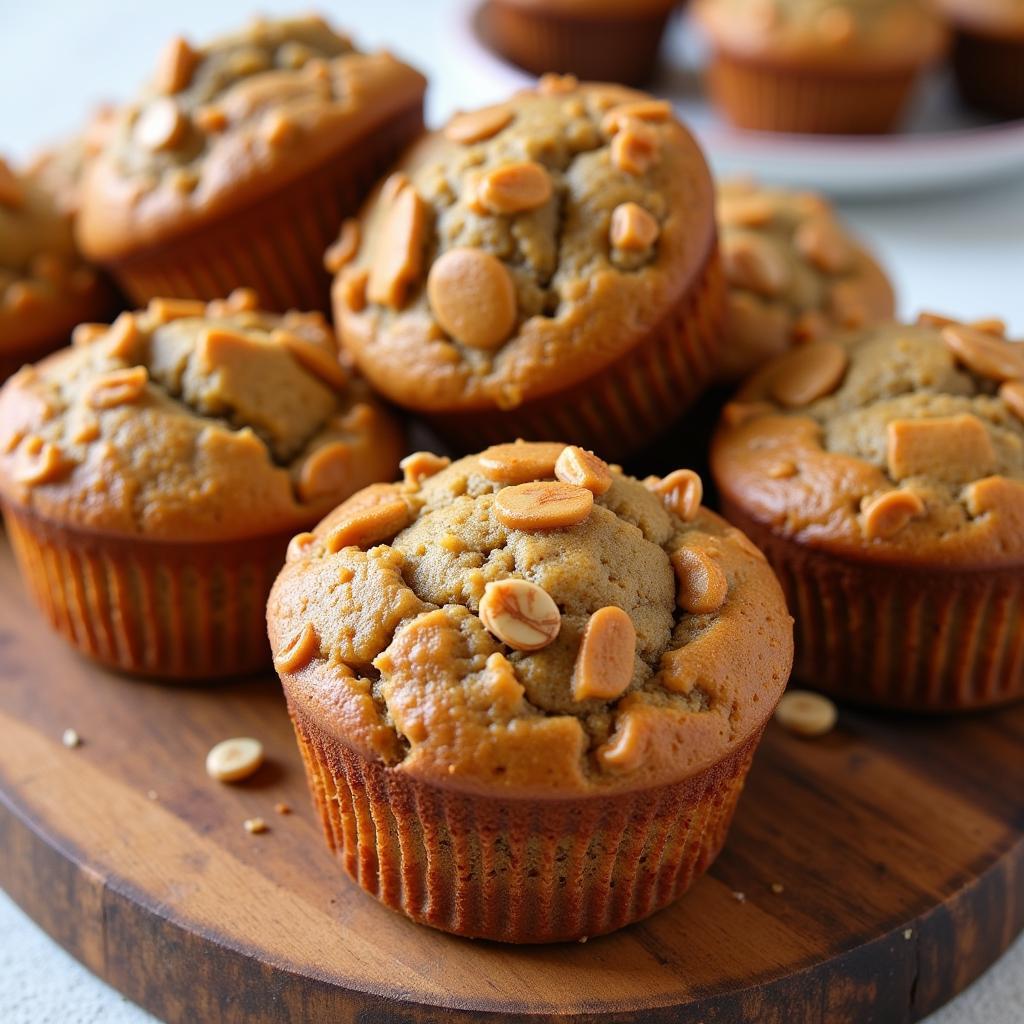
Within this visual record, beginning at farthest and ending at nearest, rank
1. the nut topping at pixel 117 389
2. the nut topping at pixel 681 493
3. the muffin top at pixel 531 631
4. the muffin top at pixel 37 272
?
the muffin top at pixel 37 272 < the nut topping at pixel 117 389 < the nut topping at pixel 681 493 < the muffin top at pixel 531 631

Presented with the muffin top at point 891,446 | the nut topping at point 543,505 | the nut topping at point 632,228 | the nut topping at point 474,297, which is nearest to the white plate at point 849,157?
the muffin top at point 891,446

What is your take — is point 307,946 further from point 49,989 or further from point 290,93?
point 290,93

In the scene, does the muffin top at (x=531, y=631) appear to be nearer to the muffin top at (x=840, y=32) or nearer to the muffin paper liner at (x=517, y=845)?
the muffin paper liner at (x=517, y=845)

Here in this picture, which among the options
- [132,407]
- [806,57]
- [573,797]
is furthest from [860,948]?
[806,57]

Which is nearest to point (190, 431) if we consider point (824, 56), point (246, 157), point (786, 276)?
point (246, 157)

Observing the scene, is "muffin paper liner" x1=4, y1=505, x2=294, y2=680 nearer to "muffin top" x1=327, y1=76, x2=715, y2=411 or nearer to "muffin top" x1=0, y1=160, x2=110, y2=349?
"muffin top" x1=327, y1=76, x2=715, y2=411

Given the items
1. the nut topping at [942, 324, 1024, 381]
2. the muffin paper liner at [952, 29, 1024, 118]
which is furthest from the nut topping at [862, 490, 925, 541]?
the muffin paper liner at [952, 29, 1024, 118]

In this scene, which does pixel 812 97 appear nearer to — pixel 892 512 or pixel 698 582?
pixel 892 512
